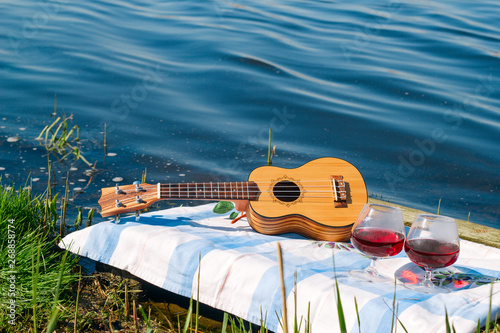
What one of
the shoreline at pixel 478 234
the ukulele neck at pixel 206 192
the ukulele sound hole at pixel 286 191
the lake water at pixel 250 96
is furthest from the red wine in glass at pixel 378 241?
the lake water at pixel 250 96

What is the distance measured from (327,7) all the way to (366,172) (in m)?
10.4

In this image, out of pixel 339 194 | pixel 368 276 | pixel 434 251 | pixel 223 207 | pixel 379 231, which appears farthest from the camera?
pixel 223 207

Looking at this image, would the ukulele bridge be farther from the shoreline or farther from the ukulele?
the shoreline

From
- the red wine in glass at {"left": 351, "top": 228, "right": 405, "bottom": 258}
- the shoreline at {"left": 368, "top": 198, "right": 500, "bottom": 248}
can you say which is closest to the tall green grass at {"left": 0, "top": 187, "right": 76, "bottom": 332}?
the red wine in glass at {"left": 351, "top": 228, "right": 405, "bottom": 258}

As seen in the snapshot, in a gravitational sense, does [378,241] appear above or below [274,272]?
above

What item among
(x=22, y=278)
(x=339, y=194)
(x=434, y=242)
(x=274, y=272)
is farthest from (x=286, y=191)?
(x=22, y=278)

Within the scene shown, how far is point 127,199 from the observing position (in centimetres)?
303

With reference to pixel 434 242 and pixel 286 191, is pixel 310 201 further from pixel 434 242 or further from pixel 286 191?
pixel 434 242

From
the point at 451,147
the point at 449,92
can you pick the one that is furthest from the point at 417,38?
the point at 451,147

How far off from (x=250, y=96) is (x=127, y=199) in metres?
4.83

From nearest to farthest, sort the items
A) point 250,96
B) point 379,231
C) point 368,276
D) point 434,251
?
point 434,251 → point 379,231 → point 368,276 → point 250,96

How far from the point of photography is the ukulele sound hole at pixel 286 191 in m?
3.05

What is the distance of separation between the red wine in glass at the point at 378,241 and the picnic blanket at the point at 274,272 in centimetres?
16

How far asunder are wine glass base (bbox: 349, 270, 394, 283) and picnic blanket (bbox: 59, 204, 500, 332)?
0.15 feet
